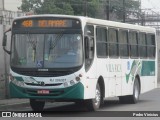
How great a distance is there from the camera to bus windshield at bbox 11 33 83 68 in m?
15.9

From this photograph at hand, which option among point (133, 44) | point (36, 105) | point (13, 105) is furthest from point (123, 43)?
point (13, 105)

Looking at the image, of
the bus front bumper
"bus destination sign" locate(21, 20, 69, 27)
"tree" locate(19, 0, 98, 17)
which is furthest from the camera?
"tree" locate(19, 0, 98, 17)

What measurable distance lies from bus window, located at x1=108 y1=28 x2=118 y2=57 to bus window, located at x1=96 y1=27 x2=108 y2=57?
48cm

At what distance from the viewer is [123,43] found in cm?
2019

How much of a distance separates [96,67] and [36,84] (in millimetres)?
2274

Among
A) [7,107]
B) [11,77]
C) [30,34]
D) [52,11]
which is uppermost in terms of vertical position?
[52,11]

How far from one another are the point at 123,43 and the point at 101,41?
2.58 m

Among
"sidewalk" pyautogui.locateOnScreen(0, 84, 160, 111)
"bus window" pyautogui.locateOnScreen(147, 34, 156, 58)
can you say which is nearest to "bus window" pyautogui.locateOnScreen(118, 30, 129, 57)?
"bus window" pyautogui.locateOnScreen(147, 34, 156, 58)

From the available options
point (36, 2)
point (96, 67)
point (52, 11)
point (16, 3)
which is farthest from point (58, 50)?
point (16, 3)

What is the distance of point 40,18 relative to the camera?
54.0 ft

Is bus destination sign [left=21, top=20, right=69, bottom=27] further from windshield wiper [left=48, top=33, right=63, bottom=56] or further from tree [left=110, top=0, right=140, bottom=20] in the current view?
tree [left=110, top=0, right=140, bottom=20]

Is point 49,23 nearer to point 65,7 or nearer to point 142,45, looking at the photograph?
point 142,45

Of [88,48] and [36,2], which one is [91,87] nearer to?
[88,48]

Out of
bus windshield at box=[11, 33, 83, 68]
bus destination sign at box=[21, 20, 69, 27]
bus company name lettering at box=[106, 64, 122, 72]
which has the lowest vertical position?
bus company name lettering at box=[106, 64, 122, 72]
